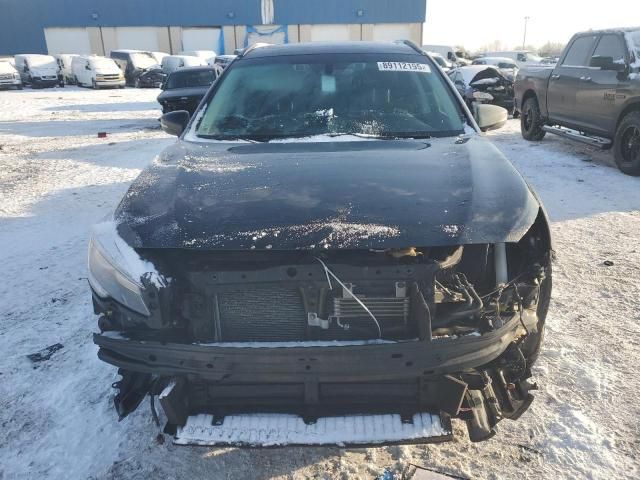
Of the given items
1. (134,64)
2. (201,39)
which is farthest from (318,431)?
(201,39)

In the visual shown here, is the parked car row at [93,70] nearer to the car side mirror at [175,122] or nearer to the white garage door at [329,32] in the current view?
the white garage door at [329,32]

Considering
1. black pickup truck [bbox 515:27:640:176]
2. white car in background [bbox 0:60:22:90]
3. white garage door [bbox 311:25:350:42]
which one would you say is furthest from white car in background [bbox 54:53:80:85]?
black pickup truck [bbox 515:27:640:176]

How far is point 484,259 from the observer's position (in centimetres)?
216

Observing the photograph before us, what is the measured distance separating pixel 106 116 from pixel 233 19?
3080 cm

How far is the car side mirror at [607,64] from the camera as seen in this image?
23.8 feet

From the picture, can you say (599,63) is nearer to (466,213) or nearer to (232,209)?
(466,213)

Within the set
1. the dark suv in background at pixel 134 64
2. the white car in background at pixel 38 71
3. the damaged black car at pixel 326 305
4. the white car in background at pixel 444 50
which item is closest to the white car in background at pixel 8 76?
the white car in background at pixel 38 71

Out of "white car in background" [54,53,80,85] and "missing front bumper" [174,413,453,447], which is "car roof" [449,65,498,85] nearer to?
"missing front bumper" [174,413,453,447]

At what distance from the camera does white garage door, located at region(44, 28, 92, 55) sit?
43.2 metres

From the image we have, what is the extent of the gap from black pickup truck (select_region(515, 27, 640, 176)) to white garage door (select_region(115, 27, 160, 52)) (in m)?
40.4

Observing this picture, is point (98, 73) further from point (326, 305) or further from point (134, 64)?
point (326, 305)

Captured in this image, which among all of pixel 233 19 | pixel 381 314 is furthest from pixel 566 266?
pixel 233 19

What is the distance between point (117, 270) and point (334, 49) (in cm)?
252

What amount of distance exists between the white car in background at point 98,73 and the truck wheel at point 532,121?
74.2 feet
